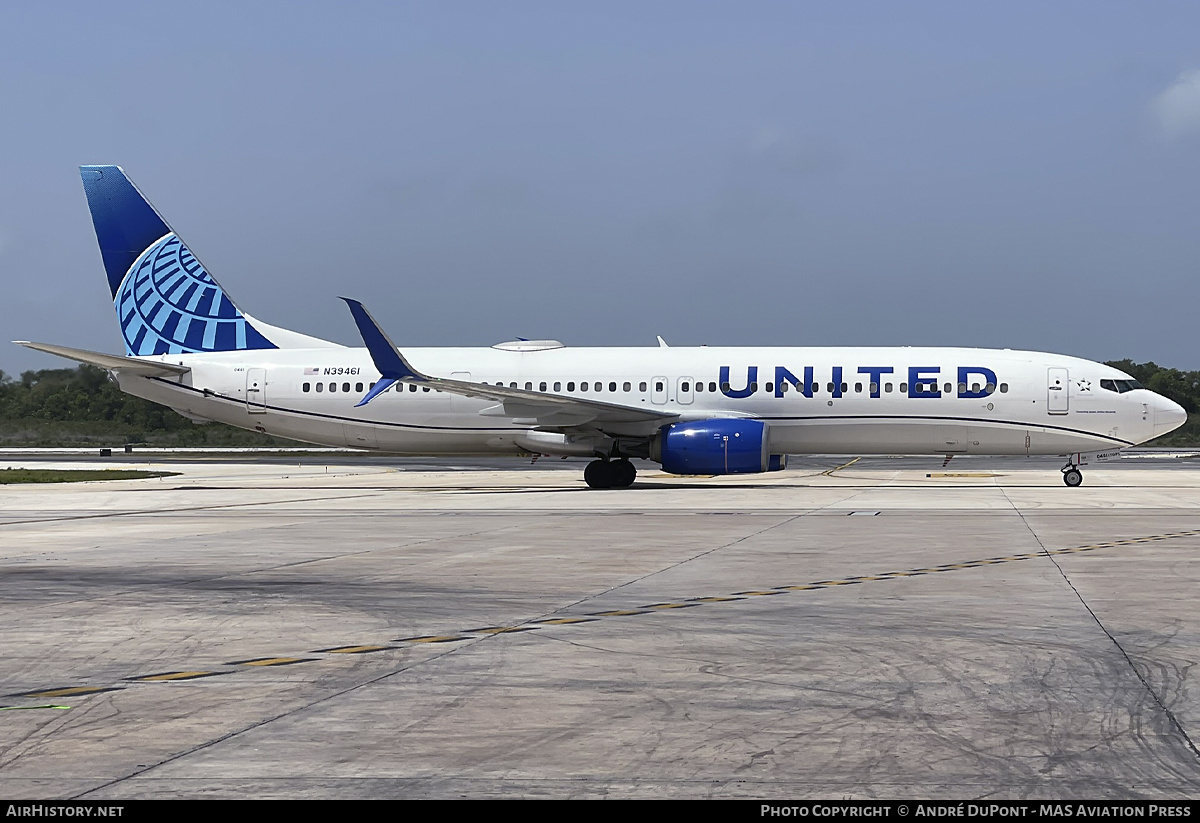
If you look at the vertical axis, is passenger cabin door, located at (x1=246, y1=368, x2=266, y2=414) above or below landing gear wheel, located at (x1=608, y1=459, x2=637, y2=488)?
above

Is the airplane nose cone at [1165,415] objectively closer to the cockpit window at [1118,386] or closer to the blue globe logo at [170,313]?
the cockpit window at [1118,386]

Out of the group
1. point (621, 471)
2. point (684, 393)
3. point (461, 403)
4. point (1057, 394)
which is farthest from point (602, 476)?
point (1057, 394)

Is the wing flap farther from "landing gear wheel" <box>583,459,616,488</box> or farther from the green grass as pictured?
the green grass

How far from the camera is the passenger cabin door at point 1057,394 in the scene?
33.7m

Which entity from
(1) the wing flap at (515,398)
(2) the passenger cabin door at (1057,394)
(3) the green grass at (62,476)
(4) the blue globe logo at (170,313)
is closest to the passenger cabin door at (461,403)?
(1) the wing flap at (515,398)

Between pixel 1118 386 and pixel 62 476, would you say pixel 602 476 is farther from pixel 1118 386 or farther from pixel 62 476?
pixel 62 476

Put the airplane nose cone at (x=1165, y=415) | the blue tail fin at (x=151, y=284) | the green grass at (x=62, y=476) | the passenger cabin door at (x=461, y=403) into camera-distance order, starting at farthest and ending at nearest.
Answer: the blue tail fin at (x=151, y=284), the green grass at (x=62, y=476), the passenger cabin door at (x=461, y=403), the airplane nose cone at (x=1165, y=415)

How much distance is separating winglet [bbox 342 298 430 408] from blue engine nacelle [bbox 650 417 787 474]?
647cm

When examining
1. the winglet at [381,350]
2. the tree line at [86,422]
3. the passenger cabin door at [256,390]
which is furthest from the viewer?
the tree line at [86,422]

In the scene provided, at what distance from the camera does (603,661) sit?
346 inches

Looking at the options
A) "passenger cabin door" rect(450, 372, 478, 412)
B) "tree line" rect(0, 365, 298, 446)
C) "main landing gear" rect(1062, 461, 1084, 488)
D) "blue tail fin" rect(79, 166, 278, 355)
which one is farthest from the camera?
"tree line" rect(0, 365, 298, 446)

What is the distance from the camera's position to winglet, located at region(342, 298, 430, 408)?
31062mm

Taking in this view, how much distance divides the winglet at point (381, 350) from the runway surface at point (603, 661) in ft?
36.3

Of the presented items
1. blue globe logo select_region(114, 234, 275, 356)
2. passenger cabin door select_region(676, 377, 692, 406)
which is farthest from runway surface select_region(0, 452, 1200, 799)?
blue globe logo select_region(114, 234, 275, 356)
